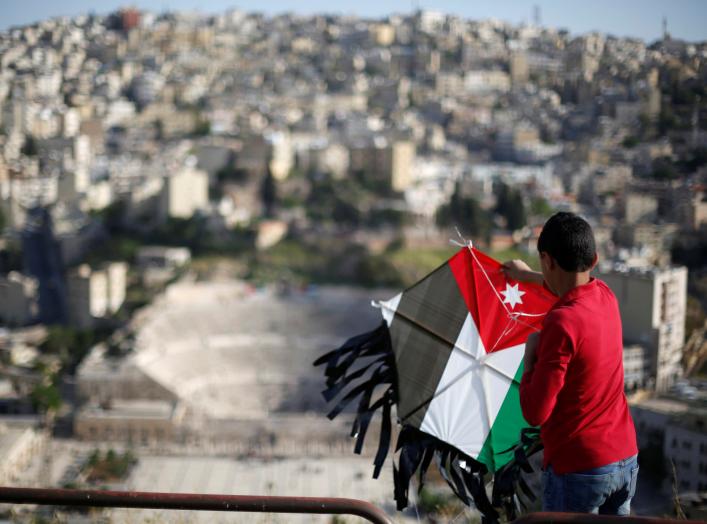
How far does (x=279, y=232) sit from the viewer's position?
18.4 m

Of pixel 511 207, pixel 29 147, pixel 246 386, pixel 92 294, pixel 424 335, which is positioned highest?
pixel 29 147

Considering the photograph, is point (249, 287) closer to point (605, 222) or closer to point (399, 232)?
point (399, 232)

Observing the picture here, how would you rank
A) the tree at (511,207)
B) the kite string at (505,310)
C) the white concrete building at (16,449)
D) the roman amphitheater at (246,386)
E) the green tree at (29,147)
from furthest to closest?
A: 1. the green tree at (29,147)
2. the tree at (511,207)
3. the roman amphitheater at (246,386)
4. the white concrete building at (16,449)
5. the kite string at (505,310)

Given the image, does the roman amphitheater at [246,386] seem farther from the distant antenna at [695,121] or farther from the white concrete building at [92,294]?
the distant antenna at [695,121]

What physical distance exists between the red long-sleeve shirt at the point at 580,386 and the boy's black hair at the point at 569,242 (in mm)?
40

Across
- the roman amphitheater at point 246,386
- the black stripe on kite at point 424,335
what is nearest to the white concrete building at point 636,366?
the roman amphitheater at point 246,386

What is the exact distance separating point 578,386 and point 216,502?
564mm

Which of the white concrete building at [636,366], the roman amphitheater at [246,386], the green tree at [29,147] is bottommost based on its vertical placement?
the roman amphitheater at [246,386]

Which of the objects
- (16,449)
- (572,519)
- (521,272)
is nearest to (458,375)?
(521,272)

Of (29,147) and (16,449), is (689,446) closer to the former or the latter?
(16,449)

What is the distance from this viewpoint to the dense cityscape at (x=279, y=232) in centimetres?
738

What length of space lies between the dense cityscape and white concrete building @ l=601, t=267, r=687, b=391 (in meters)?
0.02

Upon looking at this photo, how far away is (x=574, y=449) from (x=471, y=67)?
3392cm

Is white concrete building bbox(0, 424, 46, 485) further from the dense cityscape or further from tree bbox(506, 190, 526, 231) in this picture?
tree bbox(506, 190, 526, 231)
